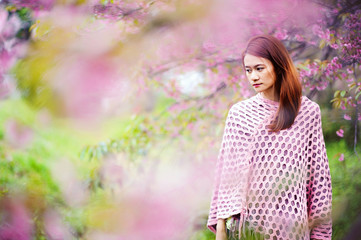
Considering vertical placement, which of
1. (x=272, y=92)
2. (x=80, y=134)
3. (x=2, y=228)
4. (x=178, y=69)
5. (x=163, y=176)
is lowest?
(x=2, y=228)

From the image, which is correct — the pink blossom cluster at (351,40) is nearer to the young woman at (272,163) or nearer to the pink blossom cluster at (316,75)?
the pink blossom cluster at (316,75)

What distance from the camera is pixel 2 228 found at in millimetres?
1730

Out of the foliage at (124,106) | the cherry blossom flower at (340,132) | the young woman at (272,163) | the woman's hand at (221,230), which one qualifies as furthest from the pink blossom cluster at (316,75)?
the woman's hand at (221,230)

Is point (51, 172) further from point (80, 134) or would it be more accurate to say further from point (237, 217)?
point (237, 217)

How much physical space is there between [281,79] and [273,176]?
0.28 metres

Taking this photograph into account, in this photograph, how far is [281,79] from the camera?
1.38 meters

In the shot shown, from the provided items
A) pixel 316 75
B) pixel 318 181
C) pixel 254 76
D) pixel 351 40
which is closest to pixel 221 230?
pixel 318 181

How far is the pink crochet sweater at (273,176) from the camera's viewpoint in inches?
51.6

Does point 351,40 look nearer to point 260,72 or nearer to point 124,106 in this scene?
point 260,72

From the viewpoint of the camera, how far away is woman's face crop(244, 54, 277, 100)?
136cm

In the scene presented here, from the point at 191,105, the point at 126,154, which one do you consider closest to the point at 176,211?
the point at 126,154

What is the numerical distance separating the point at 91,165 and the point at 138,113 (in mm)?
241

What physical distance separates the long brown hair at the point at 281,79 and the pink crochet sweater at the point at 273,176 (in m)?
0.02

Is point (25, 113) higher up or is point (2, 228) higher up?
point (25, 113)
